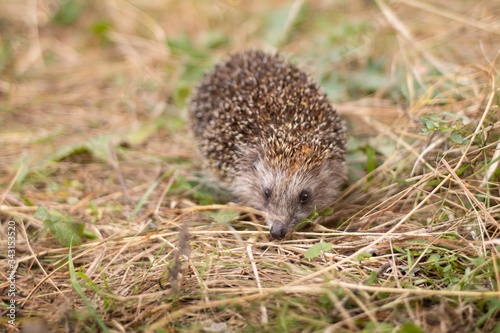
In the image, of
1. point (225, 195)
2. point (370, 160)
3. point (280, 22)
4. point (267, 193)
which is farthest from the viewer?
point (280, 22)

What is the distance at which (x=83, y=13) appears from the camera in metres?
8.15

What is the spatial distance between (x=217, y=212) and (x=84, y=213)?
1.21m

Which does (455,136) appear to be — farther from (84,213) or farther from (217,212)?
(84,213)

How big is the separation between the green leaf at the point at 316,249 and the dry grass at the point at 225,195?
57 millimetres

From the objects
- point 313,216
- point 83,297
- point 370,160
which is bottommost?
point 83,297

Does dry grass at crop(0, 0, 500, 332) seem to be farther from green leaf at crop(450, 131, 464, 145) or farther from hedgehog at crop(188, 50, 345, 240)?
hedgehog at crop(188, 50, 345, 240)

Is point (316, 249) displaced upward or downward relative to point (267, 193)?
downward

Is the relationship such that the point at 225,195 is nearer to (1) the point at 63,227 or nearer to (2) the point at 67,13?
(1) the point at 63,227

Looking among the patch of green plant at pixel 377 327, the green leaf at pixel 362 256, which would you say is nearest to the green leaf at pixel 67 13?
the green leaf at pixel 362 256

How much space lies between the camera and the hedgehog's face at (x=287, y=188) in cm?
404

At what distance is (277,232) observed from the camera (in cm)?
378

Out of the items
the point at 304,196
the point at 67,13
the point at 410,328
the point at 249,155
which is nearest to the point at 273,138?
the point at 249,155

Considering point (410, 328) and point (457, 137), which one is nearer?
point (410, 328)

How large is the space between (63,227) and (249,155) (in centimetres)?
166
